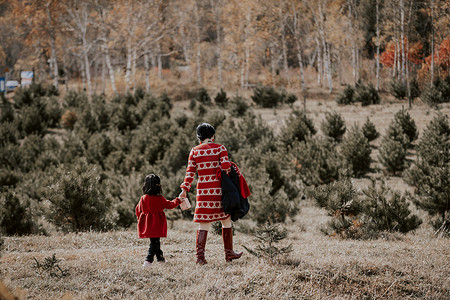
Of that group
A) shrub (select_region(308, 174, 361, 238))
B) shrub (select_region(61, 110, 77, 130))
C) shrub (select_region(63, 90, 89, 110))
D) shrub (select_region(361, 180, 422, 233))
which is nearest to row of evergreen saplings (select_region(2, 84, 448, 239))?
shrub (select_region(61, 110, 77, 130))

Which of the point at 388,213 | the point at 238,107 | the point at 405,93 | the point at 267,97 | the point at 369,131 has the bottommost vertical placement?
the point at 388,213

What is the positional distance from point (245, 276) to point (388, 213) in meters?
4.52

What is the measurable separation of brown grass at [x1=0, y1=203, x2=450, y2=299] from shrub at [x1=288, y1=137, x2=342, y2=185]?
6.26 meters

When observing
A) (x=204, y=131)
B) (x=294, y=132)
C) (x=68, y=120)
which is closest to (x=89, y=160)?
(x=68, y=120)

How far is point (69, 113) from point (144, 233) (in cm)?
1839

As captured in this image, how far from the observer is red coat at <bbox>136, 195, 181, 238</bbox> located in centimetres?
445

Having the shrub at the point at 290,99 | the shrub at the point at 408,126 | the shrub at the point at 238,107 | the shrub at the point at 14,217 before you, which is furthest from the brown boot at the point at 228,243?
the shrub at the point at 290,99

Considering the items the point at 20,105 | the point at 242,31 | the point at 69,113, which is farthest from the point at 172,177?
the point at 242,31

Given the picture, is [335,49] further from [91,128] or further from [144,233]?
[144,233]

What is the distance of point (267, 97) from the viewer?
24.0 m

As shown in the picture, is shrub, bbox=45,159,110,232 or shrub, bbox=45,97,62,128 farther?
shrub, bbox=45,97,62,128

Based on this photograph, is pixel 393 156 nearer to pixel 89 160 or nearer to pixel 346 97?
pixel 89 160

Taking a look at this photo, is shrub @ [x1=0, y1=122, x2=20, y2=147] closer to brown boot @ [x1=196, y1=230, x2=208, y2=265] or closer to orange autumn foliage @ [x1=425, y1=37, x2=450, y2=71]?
brown boot @ [x1=196, y1=230, x2=208, y2=265]

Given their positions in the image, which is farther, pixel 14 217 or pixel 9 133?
pixel 9 133
